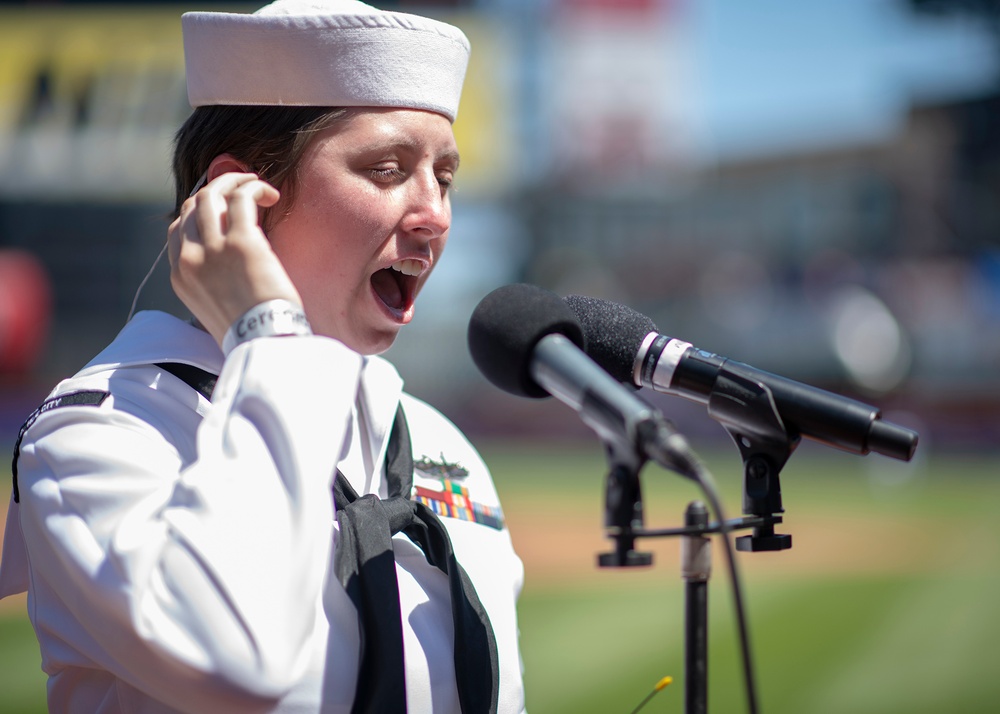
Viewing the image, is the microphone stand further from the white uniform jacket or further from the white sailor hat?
the white sailor hat

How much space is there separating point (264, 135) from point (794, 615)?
7.45 m

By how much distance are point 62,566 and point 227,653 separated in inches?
12.5

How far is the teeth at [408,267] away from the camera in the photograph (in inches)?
74.5

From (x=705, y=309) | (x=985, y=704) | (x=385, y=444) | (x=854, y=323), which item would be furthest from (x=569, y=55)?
(x=385, y=444)

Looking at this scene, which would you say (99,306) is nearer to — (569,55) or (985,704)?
(569,55)

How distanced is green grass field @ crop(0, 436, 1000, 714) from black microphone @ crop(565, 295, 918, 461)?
142 centimetres

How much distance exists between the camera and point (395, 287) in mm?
2006

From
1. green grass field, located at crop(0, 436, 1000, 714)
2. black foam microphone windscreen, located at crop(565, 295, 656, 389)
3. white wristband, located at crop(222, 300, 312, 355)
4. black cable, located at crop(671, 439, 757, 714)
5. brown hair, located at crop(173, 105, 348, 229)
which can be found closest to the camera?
black cable, located at crop(671, 439, 757, 714)

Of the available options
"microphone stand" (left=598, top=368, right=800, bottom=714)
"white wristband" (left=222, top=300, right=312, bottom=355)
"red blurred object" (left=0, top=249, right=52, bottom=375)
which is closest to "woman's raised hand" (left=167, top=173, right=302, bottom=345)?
"white wristband" (left=222, top=300, right=312, bottom=355)

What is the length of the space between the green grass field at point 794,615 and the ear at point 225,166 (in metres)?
1.77

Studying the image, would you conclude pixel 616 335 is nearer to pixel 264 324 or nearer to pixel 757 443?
pixel 757 443

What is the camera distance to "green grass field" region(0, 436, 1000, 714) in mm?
6207

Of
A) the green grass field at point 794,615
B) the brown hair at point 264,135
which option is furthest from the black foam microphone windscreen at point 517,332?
the green grass field at point 794,615

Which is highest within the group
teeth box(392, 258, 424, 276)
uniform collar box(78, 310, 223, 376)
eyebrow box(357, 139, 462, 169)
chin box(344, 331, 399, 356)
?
eyebrow box(357, 139, 462, 169)
